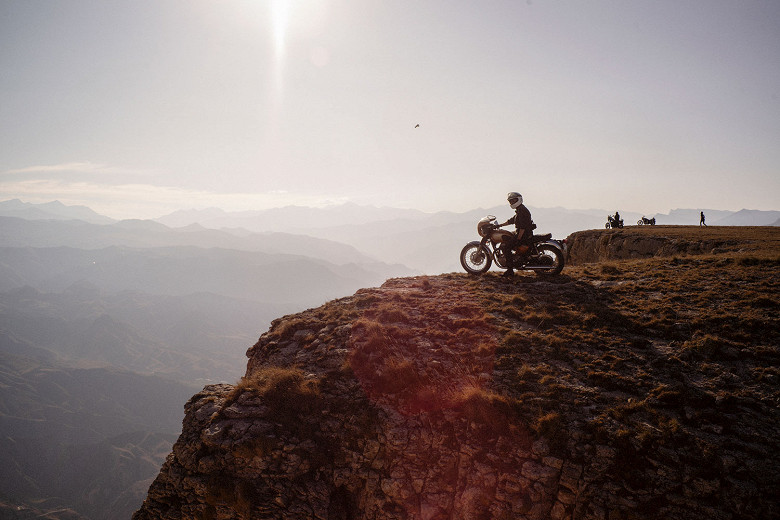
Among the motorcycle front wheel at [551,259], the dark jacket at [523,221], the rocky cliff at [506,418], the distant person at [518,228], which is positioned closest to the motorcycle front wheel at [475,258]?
the distant person at [518,228]

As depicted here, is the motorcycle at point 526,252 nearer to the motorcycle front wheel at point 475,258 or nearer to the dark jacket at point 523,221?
the motorcycle front wheel at point 475,258

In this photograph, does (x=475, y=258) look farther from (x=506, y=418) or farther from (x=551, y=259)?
(x=506, y=418)

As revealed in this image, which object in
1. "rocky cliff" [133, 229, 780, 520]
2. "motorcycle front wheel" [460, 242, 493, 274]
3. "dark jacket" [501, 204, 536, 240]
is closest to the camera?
"rocky cliff" [133, 229, 780, 520]

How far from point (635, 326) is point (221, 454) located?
12.9 m

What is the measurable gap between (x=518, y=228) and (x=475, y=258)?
9.40ft

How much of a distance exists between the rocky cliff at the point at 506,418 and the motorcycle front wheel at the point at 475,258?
4.61 m

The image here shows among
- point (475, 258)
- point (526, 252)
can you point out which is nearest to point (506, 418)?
point (526, 252)

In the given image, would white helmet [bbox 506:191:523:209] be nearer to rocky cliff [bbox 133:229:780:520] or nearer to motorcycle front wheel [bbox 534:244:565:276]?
motorcycle front wheel [bbox 534:244:565:276]

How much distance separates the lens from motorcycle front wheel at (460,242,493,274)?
1683cm

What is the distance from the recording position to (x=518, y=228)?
1530 centimetres

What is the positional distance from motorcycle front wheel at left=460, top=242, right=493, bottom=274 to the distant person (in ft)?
3.69

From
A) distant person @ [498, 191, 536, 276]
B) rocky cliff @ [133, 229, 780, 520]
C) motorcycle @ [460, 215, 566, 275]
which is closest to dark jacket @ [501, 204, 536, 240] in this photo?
distant person @ [498, 191, 536, 276]

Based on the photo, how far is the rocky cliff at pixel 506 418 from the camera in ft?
21.7

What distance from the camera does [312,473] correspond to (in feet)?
28.3
